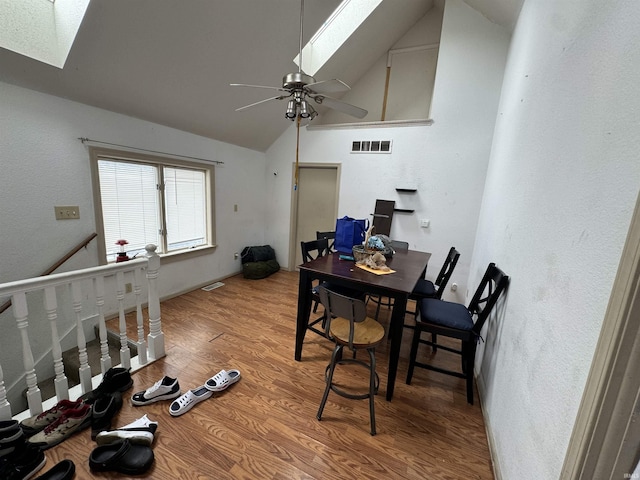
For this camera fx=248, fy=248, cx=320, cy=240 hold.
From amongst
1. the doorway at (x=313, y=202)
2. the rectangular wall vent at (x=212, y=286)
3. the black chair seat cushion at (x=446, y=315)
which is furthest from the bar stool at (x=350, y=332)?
the doorway at (x=313, y=202)

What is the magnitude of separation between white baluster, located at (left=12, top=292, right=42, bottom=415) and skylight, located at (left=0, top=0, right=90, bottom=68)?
178cm

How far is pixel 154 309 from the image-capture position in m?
2.03

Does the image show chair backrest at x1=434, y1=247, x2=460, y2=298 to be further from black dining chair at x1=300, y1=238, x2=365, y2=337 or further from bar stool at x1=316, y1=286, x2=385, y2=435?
bar stool at x1=316, y1=286, x2=385, y2=435

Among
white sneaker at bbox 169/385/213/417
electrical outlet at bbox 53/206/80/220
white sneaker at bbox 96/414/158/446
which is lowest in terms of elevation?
white sneaker at bbox 169/385/213/417

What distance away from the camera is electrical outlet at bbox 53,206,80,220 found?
2.22 meters

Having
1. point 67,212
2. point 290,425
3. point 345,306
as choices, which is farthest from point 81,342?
point 345,306

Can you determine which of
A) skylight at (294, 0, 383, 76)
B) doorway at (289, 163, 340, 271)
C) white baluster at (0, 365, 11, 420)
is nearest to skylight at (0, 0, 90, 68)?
skylight at (294, 0, 383, 76)

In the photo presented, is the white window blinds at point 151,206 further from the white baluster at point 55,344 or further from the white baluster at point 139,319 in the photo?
the white baluster at point 55,344

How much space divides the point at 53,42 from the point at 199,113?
1.24 metres

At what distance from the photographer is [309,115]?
2104 mm

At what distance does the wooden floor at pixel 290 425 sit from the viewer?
1320 millimetres

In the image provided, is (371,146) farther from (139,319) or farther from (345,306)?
(139,319)

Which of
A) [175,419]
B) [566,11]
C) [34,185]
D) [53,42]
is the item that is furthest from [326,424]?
[53,42]

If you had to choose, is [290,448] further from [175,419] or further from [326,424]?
[175,419]
